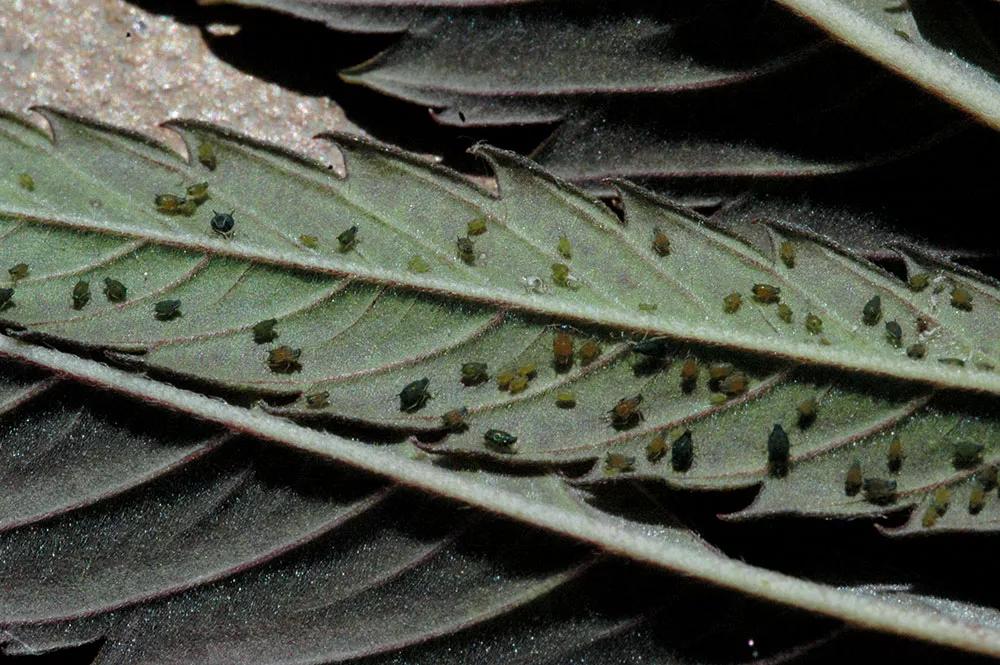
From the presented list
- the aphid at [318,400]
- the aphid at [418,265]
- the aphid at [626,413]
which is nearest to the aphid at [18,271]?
the aphid at [318,400]

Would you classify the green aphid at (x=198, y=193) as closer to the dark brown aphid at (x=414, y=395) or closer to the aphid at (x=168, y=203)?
the aphid at (x=168, y=203)

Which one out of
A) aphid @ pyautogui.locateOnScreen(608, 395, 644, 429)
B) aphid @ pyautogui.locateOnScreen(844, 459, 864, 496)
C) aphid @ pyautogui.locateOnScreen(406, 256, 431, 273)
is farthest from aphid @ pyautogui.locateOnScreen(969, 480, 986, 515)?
aphid @ pyautogui.locateOnScreen(406, 256, 431, 273)

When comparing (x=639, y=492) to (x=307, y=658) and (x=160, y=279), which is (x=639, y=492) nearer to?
(x=307, y=658)

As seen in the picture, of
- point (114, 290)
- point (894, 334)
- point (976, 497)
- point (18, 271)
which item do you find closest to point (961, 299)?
point (894, 334)

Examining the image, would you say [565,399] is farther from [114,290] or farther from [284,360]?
[114,290]

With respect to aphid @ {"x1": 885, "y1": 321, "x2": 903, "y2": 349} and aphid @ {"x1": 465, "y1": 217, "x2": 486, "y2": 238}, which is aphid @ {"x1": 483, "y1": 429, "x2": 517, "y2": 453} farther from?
aphid @ {"x1": 885, "y1": 321, "x2": 903, "y2": 349}

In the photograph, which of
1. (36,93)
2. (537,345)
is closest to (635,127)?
(537,345)

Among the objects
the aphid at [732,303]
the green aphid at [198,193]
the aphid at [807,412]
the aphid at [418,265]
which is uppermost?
the green aphid at [198,193]
